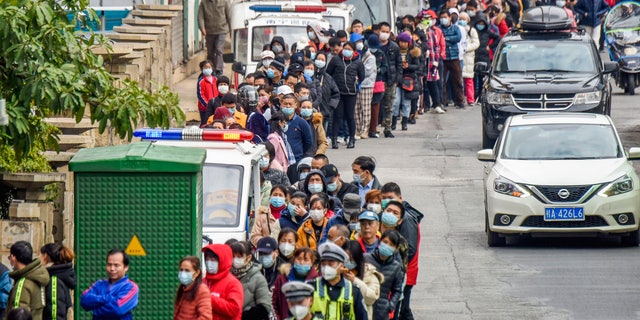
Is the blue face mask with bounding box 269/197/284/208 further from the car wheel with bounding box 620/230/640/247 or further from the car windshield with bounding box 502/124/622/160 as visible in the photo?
the car wheel with bounding box 620/230/640/247

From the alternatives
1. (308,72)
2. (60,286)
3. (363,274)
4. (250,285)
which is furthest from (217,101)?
(250,285)

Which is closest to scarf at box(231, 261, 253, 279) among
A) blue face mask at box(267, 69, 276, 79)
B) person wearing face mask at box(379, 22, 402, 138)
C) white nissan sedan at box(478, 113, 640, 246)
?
white nissan sedan at box(478, 113, 640, 246)

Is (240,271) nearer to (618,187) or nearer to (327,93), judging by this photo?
(618,187)

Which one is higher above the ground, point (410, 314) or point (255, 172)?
point (255, 172)

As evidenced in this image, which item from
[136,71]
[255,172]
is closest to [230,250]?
[255,172]

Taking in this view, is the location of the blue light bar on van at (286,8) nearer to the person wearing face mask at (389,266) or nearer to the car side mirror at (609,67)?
the car side mirror at (609,67)

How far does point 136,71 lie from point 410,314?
9197 millimetres

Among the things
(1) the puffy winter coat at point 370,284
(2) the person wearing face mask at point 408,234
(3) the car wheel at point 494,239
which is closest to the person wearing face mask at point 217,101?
(3) the car wheel at point 494,239

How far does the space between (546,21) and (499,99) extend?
2.19m

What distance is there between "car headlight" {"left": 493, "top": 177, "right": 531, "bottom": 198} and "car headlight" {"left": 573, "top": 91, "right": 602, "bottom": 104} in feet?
23.5

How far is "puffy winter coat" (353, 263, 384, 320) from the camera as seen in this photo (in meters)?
12.8

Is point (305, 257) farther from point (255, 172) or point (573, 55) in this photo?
point (573, 55)

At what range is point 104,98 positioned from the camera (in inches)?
581

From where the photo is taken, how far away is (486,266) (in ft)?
61.7
